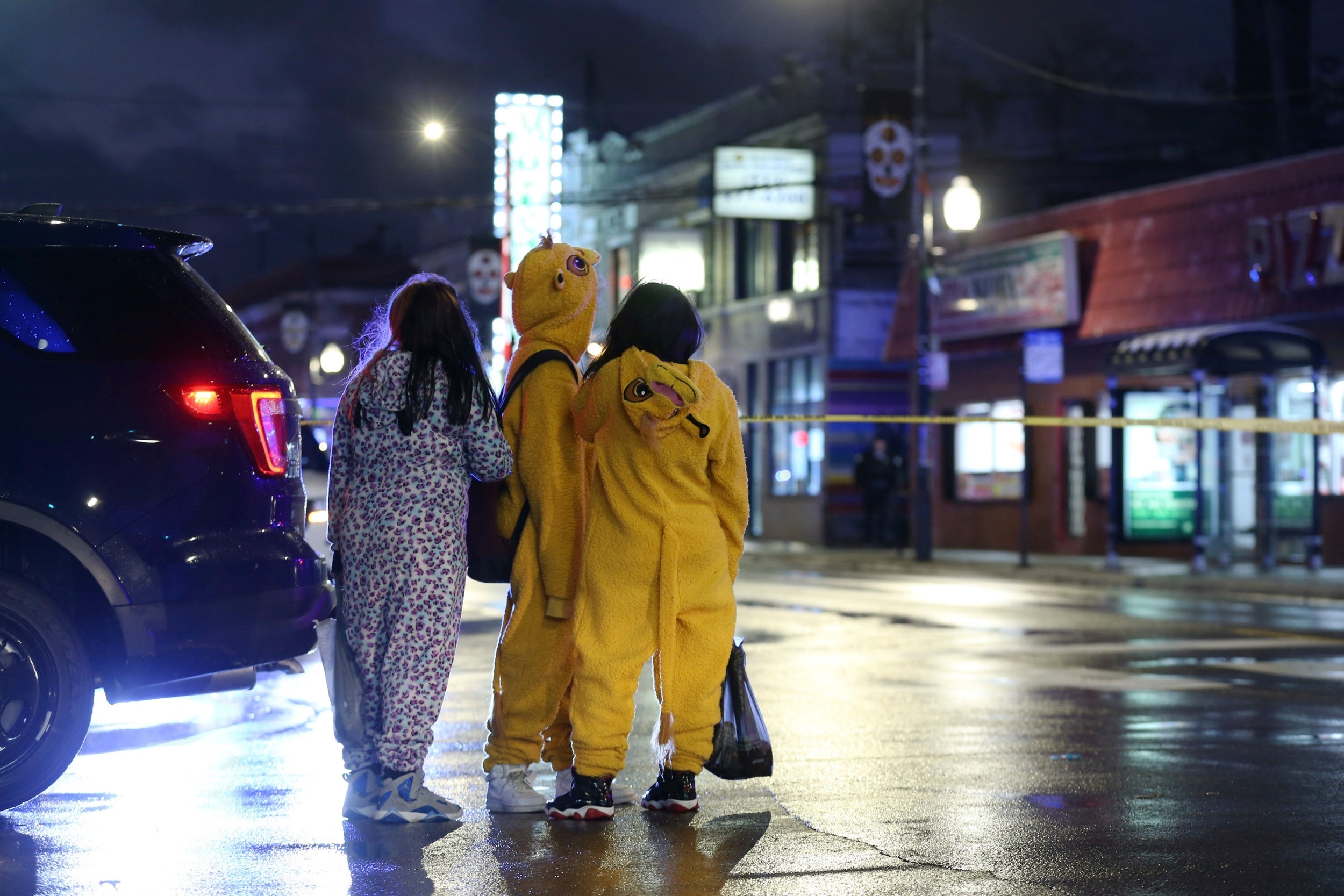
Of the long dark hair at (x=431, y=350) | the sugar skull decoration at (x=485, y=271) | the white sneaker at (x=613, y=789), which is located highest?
the sugar skull decoration at (x=485, y=271)

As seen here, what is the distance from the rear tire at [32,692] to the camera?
5.86 meters

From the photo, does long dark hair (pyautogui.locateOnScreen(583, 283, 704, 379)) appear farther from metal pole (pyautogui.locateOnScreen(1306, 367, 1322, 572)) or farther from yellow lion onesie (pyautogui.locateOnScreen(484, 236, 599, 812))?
metal pole (pyautogui.locateOnScreen(1306, 367, 1322, 572))

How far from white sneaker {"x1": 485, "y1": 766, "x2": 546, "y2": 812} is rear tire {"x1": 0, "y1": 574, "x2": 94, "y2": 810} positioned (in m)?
1.43

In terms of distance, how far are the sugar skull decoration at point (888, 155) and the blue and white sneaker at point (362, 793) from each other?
2488 cm

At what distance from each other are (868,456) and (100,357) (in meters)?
24.5

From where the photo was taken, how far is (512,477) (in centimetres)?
636

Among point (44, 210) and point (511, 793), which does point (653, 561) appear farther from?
point (44, 210)

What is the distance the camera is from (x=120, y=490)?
5820 millimetres

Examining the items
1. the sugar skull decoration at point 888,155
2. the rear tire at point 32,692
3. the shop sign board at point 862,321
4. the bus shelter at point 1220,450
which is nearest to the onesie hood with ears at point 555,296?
the rear tire at point 32,692

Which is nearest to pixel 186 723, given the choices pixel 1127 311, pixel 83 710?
pixel 83 710

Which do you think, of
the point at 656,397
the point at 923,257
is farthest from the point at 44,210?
the point at 923,257

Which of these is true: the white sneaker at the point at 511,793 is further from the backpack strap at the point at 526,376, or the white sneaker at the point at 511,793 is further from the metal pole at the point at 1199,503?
the metal pole at the point at 1199,503

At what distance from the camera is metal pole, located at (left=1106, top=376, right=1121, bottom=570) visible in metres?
22.5

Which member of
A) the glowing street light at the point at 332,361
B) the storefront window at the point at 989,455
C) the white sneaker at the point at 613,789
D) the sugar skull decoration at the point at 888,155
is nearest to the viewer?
the white sneaker at the point at 613,789
